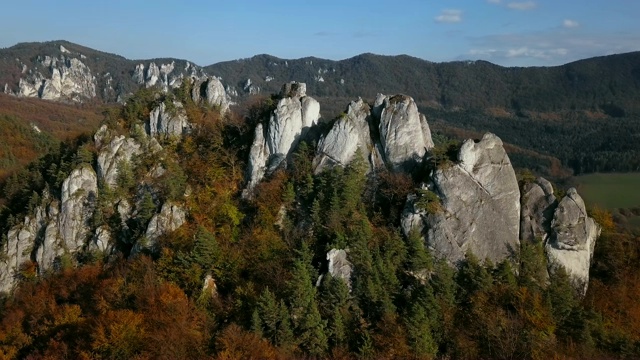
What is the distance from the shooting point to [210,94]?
159 feet

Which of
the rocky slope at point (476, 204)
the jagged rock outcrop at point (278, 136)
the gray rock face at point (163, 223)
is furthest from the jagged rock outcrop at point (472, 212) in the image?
the gray rock face at point (163, 223)

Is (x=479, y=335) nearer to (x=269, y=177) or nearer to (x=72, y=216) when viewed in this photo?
(x=269, y=177)

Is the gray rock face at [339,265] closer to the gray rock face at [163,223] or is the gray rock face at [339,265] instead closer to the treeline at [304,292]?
the treeline at [304,292]

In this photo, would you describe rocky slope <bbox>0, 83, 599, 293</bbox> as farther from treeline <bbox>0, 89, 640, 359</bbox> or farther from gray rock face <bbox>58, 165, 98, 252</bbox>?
treeline <bbox>0, 89, 640, 359</bbox>

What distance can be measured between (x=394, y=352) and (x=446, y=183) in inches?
519

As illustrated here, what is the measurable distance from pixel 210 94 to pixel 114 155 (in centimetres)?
1078

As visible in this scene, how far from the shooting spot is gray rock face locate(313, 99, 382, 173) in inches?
1545

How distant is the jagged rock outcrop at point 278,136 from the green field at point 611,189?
5353cm

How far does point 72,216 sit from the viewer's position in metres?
42.3

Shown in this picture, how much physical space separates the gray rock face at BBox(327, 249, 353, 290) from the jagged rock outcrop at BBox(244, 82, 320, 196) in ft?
35.0

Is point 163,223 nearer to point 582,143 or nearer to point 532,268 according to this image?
point 532,268

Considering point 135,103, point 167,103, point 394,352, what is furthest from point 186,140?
point 394,352

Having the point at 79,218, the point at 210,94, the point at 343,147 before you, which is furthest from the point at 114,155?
the point at 343,147

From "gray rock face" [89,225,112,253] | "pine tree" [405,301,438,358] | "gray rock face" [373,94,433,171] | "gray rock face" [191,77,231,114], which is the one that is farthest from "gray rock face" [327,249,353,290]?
"gray rock face" [191,77,231,114]
